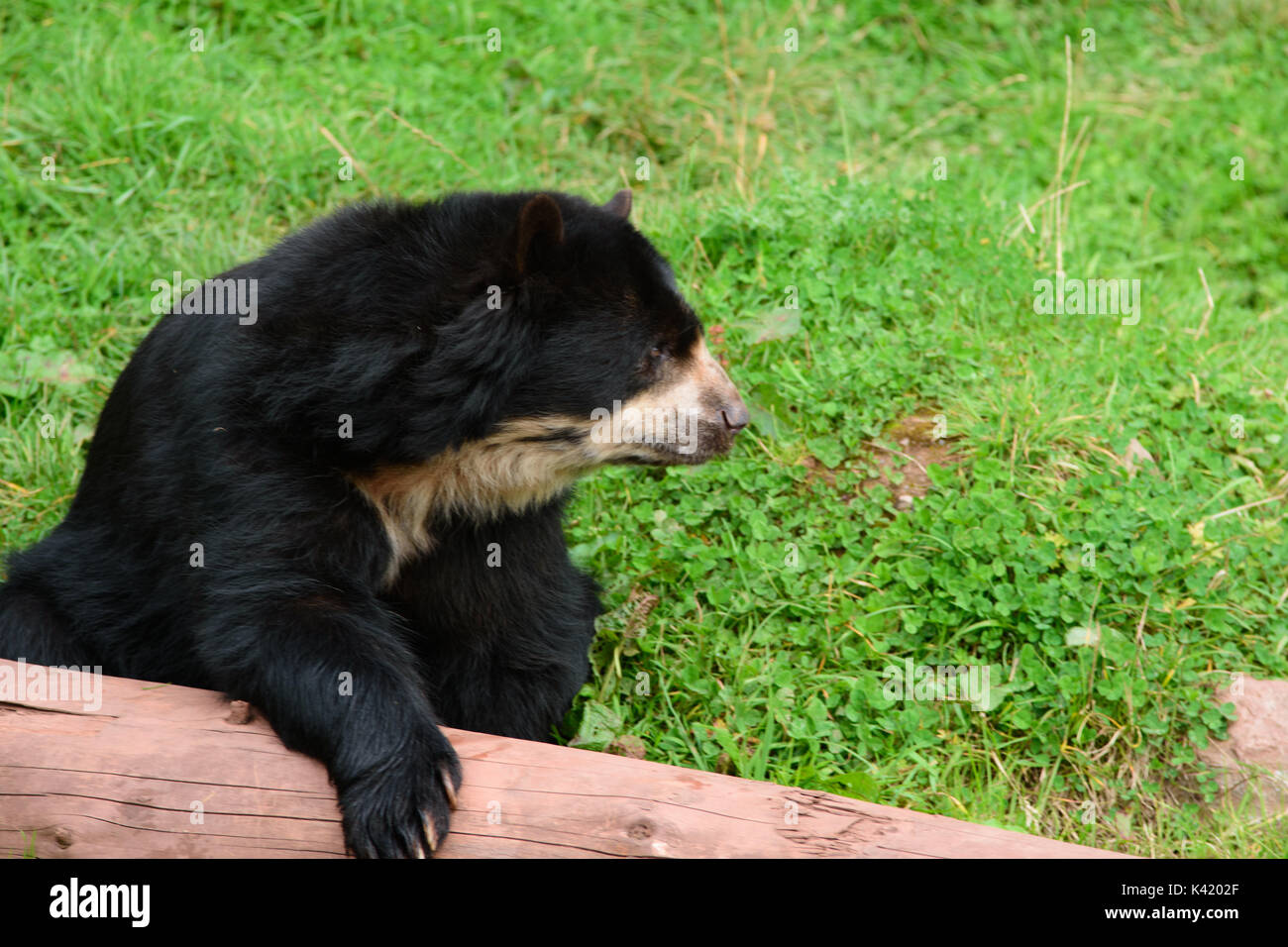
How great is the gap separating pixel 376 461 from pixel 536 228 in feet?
2.34

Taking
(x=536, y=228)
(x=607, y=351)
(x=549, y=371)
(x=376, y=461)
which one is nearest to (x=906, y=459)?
(x=607, y=351)

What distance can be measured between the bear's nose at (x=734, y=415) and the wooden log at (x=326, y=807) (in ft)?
3.55

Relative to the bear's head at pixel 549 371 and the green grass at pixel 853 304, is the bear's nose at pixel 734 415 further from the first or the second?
the green grass at pixel 853 304

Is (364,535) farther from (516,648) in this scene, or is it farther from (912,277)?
(912,277)

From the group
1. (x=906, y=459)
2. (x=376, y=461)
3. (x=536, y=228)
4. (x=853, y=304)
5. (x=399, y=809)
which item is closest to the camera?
(x=399, y=809)

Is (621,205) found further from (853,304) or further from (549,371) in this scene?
(853,304)

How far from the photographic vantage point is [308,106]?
20.9ft

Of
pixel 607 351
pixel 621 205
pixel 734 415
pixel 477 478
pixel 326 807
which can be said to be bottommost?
pixel 326 807

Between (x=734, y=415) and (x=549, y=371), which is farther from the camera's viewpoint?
(x=734, y=415)

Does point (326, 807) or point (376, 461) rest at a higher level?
point (376, 461)

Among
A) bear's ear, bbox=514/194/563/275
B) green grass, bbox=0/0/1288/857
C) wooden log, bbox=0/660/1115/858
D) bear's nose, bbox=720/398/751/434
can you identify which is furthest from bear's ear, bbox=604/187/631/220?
wooden log, bbox=0/660/1115/858

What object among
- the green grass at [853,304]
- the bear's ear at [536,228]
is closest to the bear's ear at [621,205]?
the bear's ear at [536,228]

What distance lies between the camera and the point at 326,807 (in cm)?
285

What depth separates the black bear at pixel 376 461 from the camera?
307 centimetres
